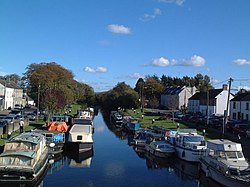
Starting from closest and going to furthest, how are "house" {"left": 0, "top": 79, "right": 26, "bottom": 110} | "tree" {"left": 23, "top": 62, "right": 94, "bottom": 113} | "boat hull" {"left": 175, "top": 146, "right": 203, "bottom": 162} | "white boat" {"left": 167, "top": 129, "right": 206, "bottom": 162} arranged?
"boat hull" {"left": 175, "top": 146, "right": 203, "bottom": 162} < "white boat" {"left": 167, "top": 129, "right": 206, "bottom": 162} < "tree" {"left": 23, "top": 62, "right": 94, "bottom": 113} < "house" {"left": 0, "top": 79, "right": 26, "bottom": 110}

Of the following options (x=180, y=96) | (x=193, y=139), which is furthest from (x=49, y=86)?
(x=180, y=96)

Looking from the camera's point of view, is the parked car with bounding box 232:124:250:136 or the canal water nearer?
the canal water

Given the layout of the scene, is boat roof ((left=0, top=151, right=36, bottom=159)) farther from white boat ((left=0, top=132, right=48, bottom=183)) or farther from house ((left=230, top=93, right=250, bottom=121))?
house ((left=230, top=93, right=250, bottom=121))

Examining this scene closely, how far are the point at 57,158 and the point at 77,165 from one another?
3.18 m

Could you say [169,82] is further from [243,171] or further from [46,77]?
[243,171]

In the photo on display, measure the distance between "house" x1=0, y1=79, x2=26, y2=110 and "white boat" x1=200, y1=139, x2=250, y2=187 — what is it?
75.1 m

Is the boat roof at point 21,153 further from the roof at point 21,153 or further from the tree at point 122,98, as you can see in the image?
the tree at point 122,98

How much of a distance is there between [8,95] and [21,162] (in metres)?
84.0

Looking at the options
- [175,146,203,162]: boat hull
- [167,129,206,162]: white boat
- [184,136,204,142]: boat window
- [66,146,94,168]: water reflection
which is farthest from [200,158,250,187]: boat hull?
[66,146,94,168]: water reflection

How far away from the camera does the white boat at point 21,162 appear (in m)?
23.8

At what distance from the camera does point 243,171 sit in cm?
2342

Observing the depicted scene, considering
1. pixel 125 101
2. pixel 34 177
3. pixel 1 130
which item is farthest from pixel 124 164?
pixel 125 101

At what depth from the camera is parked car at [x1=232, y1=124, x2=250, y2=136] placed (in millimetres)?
47634

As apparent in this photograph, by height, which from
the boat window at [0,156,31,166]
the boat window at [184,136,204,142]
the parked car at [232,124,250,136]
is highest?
the parked car at [232,124,250,136]
